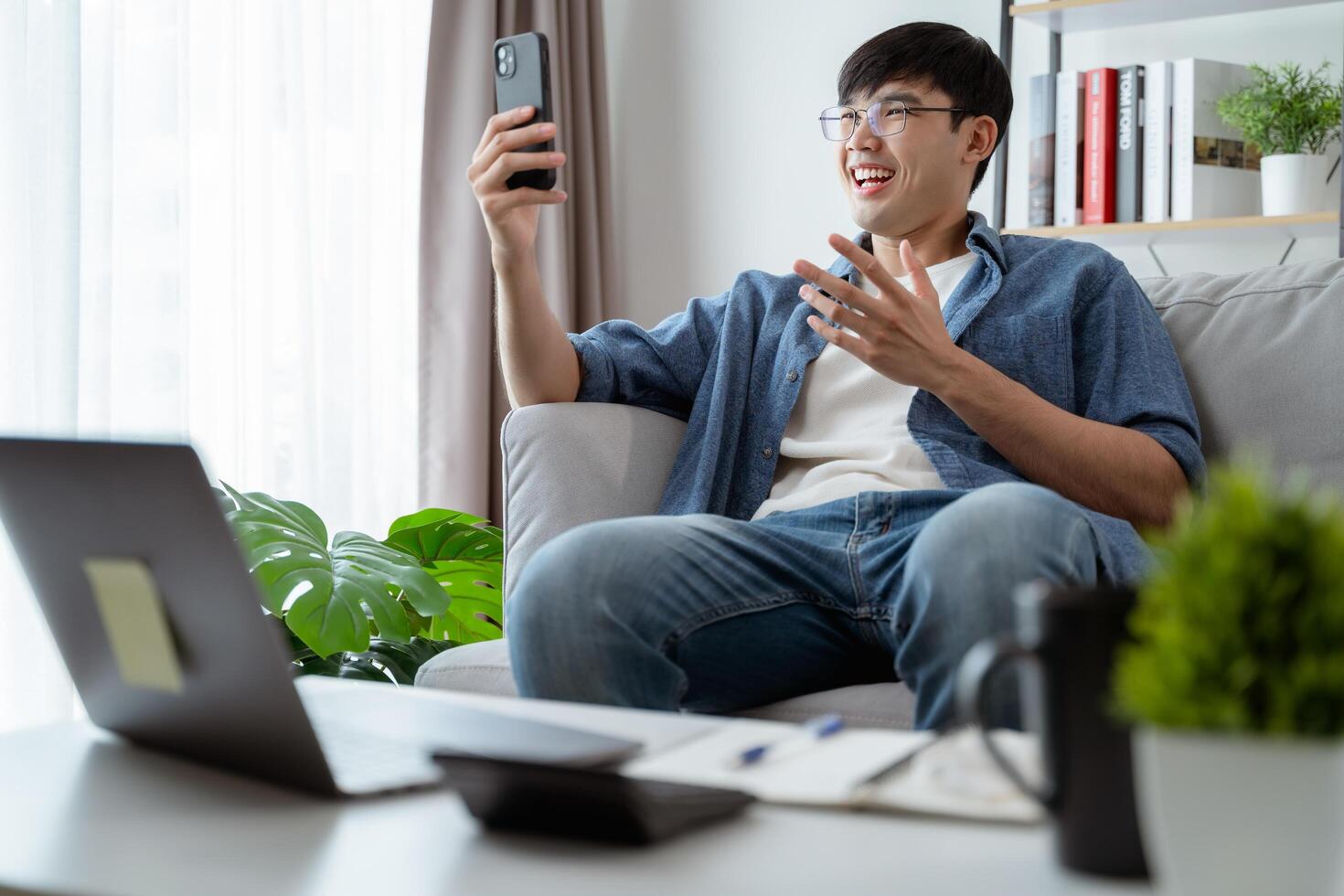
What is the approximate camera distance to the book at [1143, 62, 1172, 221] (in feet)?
7.69

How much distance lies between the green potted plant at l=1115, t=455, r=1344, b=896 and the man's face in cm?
140

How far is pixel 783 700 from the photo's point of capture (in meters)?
1.37

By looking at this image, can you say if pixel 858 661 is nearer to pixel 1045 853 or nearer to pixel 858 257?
pixel 858 257

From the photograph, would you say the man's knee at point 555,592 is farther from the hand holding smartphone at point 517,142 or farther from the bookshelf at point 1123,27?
the bookshelf at point 1123,27

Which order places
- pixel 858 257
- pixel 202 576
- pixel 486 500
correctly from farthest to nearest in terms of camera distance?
pixel 486 500
pixel 858 257
pixel 202 576

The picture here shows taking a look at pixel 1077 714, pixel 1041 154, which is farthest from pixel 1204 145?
pixel 1077 714

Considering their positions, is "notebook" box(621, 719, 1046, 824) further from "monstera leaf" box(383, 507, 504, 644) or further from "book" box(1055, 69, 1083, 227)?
"book" box(1055, 69, 1083, 227)

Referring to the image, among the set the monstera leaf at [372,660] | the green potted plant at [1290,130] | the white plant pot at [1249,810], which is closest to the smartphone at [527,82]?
the monstera leaf at [372,660]

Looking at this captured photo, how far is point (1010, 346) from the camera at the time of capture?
1625 millimetres

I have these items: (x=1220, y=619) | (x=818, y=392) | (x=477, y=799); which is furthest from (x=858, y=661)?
(x=1220, y=619)

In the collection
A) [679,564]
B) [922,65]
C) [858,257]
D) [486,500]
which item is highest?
[922,65]

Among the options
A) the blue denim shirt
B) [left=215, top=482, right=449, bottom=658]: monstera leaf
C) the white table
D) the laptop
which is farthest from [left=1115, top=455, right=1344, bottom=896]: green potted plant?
[left=215, top=482, right=449, bottom=658]: monstera leaf

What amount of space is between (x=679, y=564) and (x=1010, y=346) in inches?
21.8

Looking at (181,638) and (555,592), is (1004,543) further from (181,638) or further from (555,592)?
(181,638)
